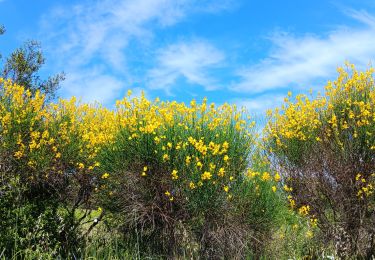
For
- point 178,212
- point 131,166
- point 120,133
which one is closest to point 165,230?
point 178,212

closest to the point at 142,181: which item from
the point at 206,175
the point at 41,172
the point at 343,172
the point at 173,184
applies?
the point at 173,184

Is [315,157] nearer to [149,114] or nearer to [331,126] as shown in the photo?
[331,126]

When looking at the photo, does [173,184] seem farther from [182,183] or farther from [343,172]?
[343,172]

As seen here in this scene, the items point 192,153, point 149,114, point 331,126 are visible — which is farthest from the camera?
point 331,126

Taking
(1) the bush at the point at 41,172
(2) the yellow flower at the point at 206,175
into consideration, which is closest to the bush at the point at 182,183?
(2) the yellow flower at the point at 206,175

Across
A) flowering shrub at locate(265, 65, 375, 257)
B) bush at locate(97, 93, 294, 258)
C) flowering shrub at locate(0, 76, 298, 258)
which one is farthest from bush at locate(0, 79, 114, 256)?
flowering shrub at locate(265, 65, 375, 257)

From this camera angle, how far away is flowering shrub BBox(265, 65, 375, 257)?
27.6 feet

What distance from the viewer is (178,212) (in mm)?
7738

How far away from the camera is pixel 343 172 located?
8.39m

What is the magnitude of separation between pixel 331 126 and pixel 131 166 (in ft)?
13.8

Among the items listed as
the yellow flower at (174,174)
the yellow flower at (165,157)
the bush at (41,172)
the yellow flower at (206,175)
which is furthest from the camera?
the bush at (41,172)

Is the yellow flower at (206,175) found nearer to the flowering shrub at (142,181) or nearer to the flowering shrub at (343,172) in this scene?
the flowering shrub at (142,181)

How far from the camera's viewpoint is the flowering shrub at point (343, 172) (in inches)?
331

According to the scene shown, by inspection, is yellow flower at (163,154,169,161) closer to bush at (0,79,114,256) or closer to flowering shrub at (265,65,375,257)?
bush at (0,79,114,256)
